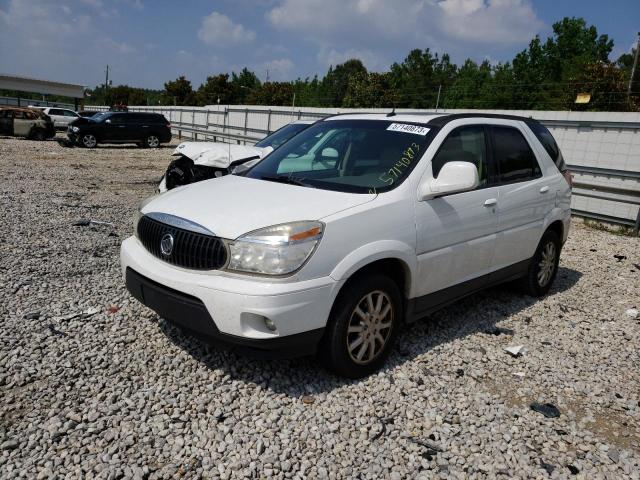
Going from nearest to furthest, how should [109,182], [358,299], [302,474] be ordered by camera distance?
1. [302,474]
2. [358,299]
3. [109,182]

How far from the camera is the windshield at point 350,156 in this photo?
147 inches

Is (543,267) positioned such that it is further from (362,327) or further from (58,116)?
(58,116)

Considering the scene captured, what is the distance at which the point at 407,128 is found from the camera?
4.07 metres

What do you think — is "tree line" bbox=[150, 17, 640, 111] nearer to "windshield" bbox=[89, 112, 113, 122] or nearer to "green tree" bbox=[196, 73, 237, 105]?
"green tree" bbox=[196, 73, 237, 105]

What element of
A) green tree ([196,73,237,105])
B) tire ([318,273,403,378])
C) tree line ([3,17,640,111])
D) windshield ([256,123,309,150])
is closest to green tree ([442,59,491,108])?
tree line ([3,17,640,111])

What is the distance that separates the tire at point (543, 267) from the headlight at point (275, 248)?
10.3 ft

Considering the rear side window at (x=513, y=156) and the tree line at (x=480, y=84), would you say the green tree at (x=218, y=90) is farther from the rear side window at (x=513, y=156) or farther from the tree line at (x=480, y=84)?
the rear side window at (x=513, y=156)

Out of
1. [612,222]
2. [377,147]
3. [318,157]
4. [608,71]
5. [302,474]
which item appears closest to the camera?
[302,474]

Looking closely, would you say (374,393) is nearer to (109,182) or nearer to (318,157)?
(318,157)

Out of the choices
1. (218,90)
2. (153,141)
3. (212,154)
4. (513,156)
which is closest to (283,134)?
(212,154)

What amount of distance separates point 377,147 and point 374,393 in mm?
1864

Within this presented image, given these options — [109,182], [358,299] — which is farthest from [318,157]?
[109,182]

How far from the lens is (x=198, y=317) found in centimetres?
309

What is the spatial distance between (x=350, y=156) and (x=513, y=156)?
169 cm
